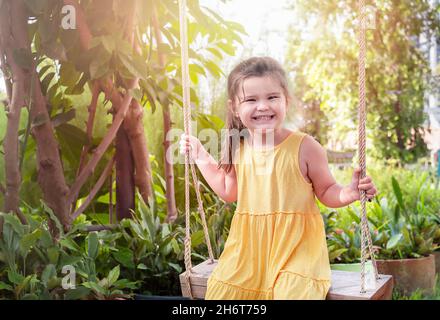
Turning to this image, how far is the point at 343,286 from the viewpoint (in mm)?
1030

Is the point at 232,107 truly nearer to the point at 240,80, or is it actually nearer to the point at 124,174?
the point at 240,80

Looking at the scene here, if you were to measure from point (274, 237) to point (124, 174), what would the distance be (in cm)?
90

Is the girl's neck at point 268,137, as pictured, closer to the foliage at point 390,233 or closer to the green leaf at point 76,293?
the green leaf at point 76,293

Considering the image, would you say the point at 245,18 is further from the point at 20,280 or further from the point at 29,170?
the point at 20,280

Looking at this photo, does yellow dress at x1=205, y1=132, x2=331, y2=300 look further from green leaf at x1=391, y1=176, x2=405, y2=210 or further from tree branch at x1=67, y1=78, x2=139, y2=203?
green leaf at x1=391, y1=176, x2=405, y2=210

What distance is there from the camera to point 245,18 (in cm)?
243

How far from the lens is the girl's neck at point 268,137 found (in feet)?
3.71

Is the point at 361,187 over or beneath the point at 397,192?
over

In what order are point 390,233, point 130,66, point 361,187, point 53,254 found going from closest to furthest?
point 361,187 < point 53,254 < point 130,66 < point 390,233

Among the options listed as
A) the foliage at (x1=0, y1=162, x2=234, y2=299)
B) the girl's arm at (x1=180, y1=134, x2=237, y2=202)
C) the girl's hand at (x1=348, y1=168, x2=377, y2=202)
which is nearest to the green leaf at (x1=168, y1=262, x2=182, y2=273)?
the foliage at (x1=0, y1=162, x2=234, y2=299)

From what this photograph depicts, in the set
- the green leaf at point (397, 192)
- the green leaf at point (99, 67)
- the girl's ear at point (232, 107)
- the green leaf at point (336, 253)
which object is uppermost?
the green leaf at point (99, 67)

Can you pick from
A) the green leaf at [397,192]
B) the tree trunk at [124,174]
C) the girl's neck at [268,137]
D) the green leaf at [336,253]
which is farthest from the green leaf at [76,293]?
the green leaf at [397,192]

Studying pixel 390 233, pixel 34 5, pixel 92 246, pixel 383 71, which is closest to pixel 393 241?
pixel 390 233

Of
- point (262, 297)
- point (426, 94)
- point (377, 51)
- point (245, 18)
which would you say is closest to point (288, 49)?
point (377, 51)
